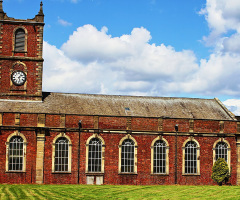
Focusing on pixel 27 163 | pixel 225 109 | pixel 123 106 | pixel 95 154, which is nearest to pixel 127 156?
pixel 95 154

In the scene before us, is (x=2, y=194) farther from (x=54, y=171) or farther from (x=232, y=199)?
(x=232, y=199)

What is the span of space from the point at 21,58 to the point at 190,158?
1745cm

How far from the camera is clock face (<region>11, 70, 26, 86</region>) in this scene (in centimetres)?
3653

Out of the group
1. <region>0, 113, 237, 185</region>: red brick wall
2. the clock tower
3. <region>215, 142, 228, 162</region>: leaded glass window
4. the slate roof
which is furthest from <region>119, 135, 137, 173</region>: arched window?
the clock tower

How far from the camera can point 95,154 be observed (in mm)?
34281

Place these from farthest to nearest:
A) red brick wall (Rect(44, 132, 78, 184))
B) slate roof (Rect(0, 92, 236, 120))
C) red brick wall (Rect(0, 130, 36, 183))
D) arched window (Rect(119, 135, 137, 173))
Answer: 1. slate roof (Rect(0, 92, 236, 120))
2. arched window (Rect(119, 135, 137, 173))
3. red brick wall (Rect(44, 132, 78, 184))
4. red brick wall (Rect(0, 130, 36, 183))

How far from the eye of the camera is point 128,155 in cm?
3484

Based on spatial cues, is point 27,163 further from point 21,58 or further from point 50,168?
point 21,58

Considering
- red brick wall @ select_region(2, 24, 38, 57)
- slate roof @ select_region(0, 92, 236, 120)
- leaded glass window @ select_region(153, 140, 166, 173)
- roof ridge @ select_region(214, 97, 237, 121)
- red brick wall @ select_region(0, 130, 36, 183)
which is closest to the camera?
red brick wall @ select_region(0, 130, 36, 183)

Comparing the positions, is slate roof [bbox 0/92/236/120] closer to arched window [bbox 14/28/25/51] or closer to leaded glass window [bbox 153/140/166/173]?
leaded glass window [bbox 153/140/166/173]

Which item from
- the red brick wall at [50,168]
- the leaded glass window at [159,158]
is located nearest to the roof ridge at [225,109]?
the leaded glass window at [159,158]

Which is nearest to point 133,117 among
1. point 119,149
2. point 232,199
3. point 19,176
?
point 119,149

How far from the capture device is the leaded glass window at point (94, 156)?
34.2m

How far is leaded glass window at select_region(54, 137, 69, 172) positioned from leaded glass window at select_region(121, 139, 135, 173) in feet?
15.5
